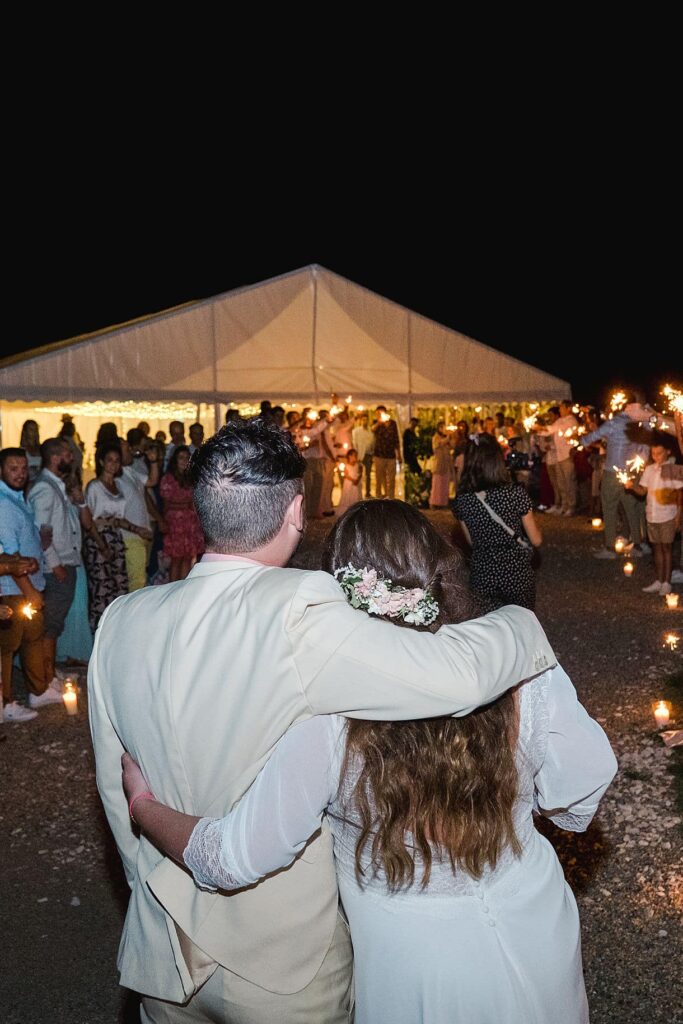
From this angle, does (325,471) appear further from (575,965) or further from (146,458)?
(575,965)

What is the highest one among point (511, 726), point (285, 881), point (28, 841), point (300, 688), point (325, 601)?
point (325, 601)

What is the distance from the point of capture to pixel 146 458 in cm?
1190

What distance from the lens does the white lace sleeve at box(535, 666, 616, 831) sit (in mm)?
2230

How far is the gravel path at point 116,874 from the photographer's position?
4.07 metres

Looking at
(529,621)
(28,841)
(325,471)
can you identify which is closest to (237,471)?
(529,621)

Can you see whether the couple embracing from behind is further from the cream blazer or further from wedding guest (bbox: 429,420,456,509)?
wedding guest (bbox: 429,420,456,509)

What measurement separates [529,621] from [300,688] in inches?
20.5

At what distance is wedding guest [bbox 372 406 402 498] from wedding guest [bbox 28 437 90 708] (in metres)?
12.9

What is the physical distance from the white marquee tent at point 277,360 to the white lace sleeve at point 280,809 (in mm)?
15857

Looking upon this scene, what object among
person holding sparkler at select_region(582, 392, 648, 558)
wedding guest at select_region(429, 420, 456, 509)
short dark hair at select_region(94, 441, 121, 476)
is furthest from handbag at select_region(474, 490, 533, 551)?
wedding guest at select_region(429, 420, 456, 509)

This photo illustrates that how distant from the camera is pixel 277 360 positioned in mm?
20078

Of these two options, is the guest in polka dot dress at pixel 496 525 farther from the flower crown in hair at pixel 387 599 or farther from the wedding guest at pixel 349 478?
the wedding guest at pixel 349 478

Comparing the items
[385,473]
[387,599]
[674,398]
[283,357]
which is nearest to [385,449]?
[385,473]

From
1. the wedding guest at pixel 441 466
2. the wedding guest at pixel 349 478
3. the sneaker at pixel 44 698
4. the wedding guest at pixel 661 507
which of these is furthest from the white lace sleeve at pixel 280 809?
the wedding guest at pixel 441 466
